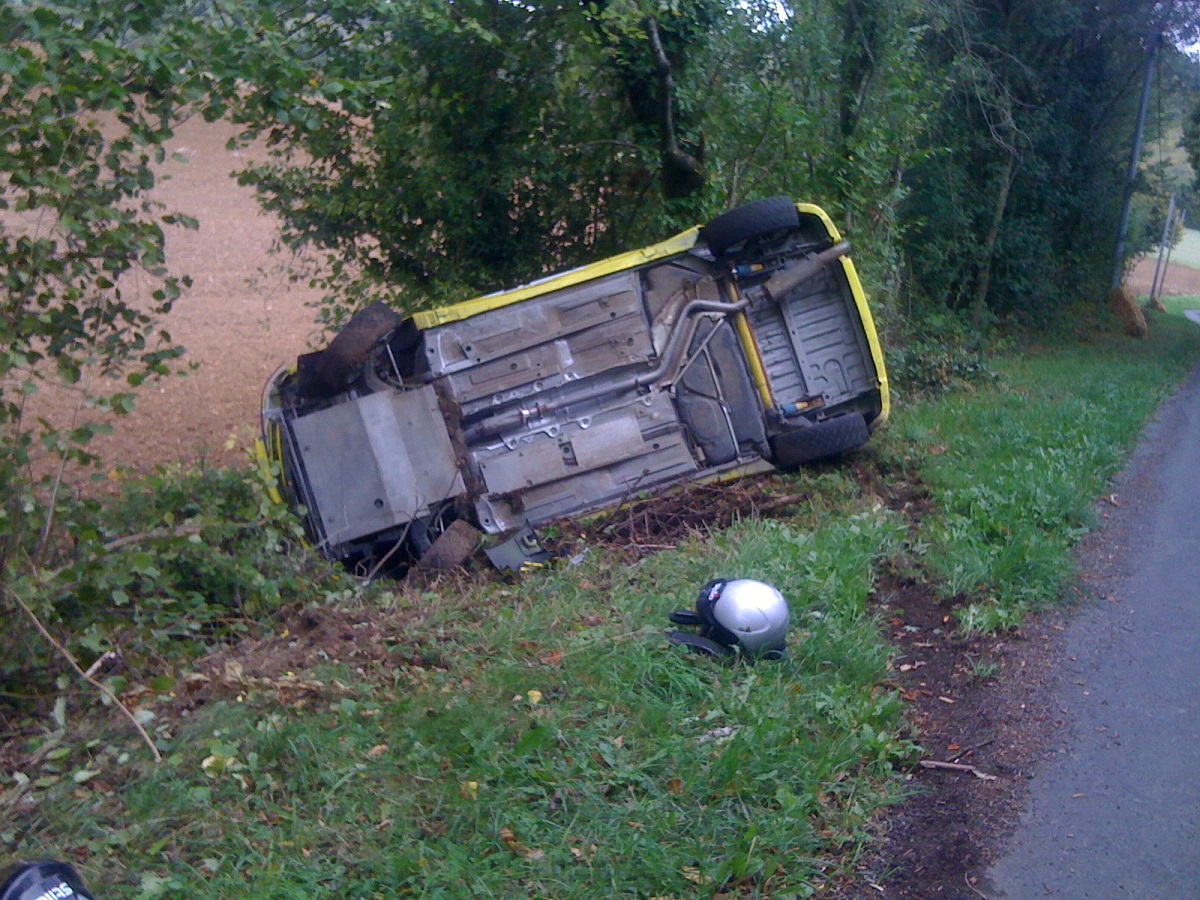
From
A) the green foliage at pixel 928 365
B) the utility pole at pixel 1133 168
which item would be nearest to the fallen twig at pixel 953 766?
the green foliage at pixel 928 365

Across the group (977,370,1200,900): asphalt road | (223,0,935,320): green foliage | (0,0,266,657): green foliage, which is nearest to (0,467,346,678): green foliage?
(0,0,266,657): green foliage

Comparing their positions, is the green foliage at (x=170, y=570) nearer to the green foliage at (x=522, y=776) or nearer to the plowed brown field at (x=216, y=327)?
the plowed brown field at (x=216, y=327)

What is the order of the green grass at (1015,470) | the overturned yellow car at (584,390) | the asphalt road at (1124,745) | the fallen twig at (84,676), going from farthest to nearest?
the overturned yellow car at (584,390)
the green grass at (1015,470)
the fallen twig at (84,676)
the asphalt road at (1124,745)

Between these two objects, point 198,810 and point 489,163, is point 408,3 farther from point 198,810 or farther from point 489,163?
point 198,810

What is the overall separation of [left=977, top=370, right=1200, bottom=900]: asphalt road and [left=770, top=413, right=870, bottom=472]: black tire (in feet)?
6.08

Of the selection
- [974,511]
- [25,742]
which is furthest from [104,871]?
[974,511]

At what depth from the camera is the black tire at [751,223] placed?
8664 mm

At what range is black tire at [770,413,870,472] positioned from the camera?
28.5 ft

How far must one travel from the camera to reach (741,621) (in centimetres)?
515

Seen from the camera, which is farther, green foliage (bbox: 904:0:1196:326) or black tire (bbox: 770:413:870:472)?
green foliage (bbox: 904:0:1196:326)

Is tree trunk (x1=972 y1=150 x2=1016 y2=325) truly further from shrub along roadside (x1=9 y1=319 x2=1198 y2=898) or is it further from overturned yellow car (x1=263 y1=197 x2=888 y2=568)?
shrub along roadside (x1=9 y1=319 x2=1198 y2=898)

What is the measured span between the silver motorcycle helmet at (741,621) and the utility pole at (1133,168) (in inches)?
769

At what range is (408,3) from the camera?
8.31 m

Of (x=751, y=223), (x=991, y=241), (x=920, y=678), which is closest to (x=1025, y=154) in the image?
(x=991, y=241)
